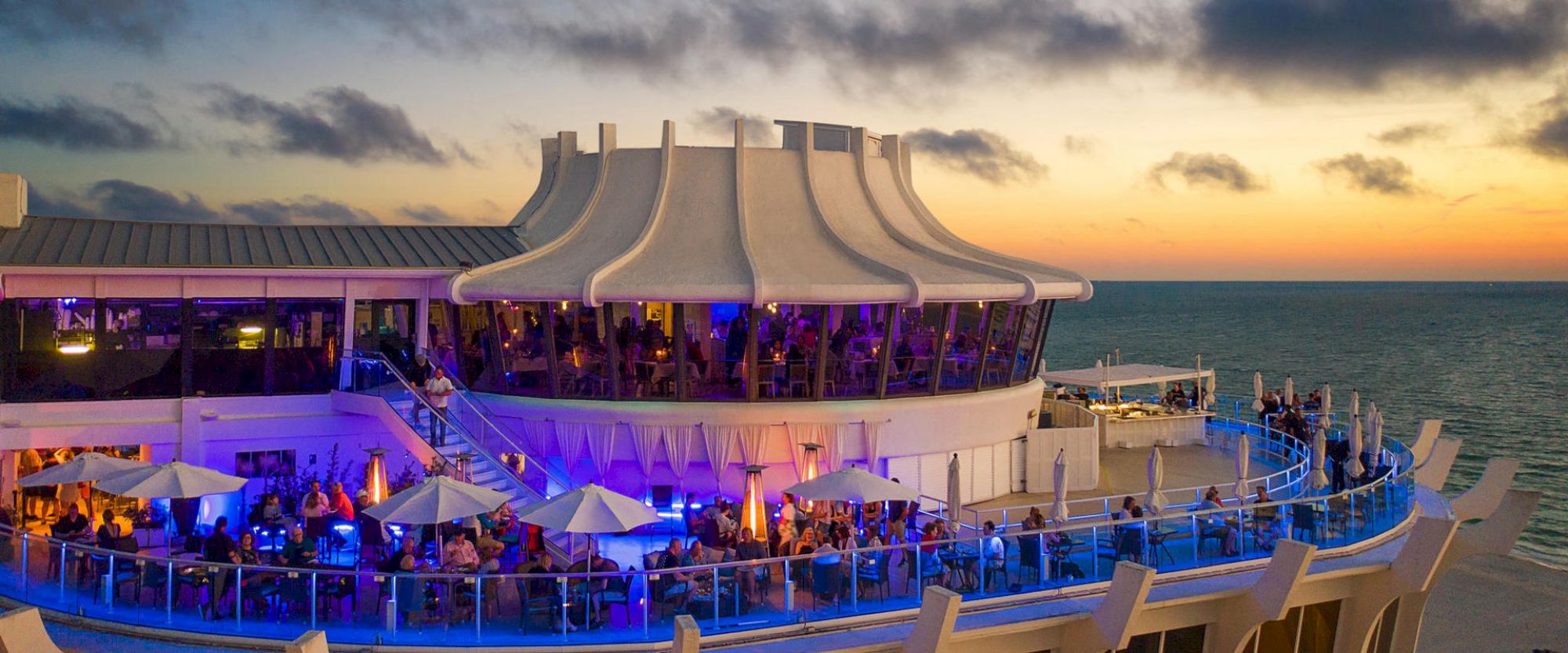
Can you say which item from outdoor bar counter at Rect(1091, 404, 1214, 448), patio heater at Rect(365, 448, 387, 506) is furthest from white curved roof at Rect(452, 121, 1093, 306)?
outdoor bar counter at Rect(1091, 404, 1214, 448)

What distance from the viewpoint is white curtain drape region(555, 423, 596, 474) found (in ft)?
83.8

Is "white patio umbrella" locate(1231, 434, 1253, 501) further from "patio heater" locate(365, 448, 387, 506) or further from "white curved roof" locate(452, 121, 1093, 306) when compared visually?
"patio heater" locate(365, 448, 387, 506)

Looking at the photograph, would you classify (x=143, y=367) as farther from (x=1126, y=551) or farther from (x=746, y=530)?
(x=1126, y=551)

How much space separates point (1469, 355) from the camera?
117 meters

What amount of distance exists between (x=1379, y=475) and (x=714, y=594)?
16.4m

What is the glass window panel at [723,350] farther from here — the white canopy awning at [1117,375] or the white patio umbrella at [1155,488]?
the white canopy awning at [1117,375]

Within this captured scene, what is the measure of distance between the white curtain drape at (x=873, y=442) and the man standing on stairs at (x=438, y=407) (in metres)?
8.76

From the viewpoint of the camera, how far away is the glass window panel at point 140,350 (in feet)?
82.5

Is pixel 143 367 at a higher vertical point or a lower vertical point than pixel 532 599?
higher

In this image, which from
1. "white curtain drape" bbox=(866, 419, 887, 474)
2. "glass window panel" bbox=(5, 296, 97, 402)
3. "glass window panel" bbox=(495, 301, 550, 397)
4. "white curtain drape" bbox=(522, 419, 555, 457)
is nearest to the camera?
"glass window panel" bbox=(5, 296, 97, 402)

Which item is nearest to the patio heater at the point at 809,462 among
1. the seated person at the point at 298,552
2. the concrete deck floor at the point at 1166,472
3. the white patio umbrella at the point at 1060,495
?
the concrete deck floor at the point at 1166,472

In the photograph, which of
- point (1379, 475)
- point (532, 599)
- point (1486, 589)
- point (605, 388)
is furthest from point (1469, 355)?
point (532, 599)

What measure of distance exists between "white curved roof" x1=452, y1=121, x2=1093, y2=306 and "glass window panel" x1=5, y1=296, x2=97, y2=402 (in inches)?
301

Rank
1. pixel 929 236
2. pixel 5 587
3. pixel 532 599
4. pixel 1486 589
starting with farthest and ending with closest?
pixel 1486 589 → pixel 929 236 → pixel 5 587 → pixel 532 599
